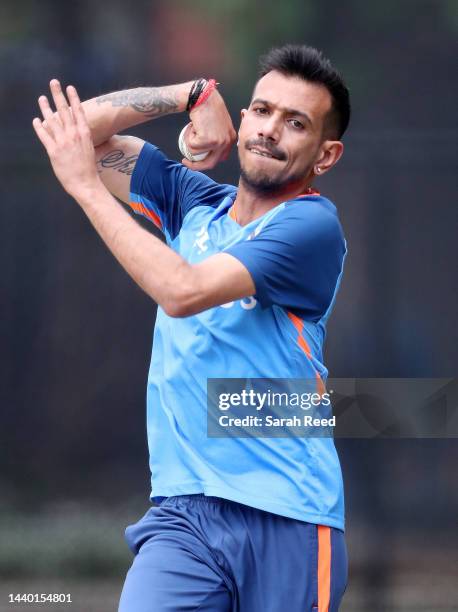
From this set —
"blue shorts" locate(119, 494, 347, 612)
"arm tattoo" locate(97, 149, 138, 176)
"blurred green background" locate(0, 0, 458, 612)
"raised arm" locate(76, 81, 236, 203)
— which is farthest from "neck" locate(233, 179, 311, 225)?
"blurred green background" locate(0, 0, 458, 612)

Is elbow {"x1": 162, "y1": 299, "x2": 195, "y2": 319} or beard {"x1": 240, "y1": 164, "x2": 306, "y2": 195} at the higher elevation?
beard {"x1": 240, "y1": 164, "x2": 306, "y2": 195}

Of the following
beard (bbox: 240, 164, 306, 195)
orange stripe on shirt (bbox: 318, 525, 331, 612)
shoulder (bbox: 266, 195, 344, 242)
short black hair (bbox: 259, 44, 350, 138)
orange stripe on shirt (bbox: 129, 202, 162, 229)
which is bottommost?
orange stripe on shirt (bbox: 318, 525, 331, 612)

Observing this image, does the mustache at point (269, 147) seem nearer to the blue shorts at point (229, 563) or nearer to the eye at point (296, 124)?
the eye at point (296, 124)

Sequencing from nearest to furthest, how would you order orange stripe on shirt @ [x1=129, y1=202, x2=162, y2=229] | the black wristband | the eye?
1. the eye
2. the black wristband
3. orange stripe on shirt @ [x1=129, y1=202, x2=162, y2=229]

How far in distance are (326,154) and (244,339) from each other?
1.68 feet

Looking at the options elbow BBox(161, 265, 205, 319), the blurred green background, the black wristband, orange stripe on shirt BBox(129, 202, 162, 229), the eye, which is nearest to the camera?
elbow BBox(161, 265, 205, 319)

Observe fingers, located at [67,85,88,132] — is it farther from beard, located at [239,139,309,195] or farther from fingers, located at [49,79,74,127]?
beard, located at [239,139,309,195]

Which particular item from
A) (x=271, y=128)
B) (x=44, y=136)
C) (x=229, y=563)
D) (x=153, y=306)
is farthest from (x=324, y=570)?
(x=153, y=306)

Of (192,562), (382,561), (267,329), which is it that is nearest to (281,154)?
(267,329)

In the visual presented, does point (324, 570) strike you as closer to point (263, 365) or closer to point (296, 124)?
point (263, 365)

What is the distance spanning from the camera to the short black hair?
8.43 feet

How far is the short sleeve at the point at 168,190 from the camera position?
2.76m

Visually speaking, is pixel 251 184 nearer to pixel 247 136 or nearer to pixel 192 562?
pixel 247 136

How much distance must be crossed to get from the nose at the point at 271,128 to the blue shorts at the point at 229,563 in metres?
0.79
